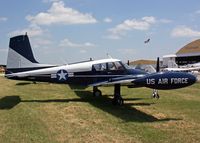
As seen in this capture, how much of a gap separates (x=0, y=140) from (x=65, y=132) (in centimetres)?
177

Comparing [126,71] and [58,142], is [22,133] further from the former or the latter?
[126,71]

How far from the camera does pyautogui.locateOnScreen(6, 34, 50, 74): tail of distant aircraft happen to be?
53.9 feet

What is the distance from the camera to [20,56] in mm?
16656

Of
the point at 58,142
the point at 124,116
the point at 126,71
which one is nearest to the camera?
the point at 58,142

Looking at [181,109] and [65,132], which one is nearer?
[65,132]

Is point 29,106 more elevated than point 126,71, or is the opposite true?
point 126,71

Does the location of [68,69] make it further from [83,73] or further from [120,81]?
[120,81]

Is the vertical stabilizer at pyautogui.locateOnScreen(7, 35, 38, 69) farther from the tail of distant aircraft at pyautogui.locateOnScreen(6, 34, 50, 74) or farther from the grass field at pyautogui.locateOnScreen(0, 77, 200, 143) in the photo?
the grass field at pyautogui.locateOnScreen(0, 77, 200, 143)

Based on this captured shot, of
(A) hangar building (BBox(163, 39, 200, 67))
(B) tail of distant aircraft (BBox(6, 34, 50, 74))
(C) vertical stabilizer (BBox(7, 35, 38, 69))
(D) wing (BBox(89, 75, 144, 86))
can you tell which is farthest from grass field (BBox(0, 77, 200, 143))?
(A) hangar building (BBox(163, 39, 200, 67))

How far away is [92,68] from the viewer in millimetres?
16453

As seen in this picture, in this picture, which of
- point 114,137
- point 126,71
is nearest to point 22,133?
point 114,137

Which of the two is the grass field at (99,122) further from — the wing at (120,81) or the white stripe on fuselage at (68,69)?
the white stripe on fuselage at (68,69)

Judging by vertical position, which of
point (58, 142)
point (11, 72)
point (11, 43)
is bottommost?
point (58, 142)

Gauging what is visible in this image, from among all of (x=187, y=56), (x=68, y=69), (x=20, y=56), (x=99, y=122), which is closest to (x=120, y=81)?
(x=68, y=69)
